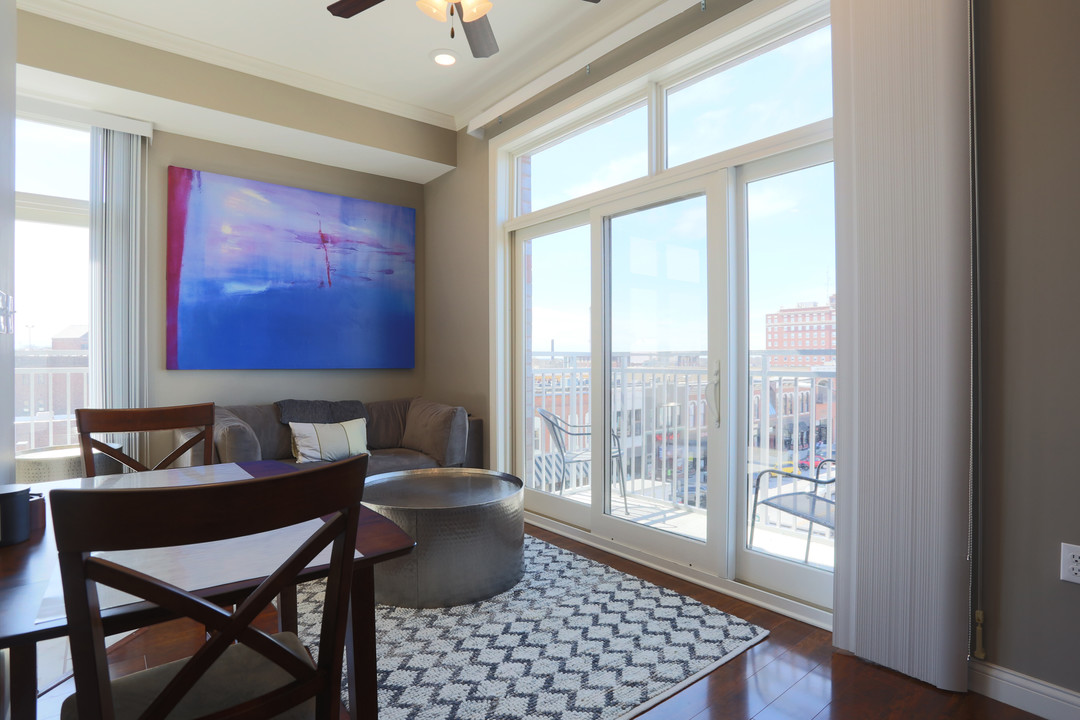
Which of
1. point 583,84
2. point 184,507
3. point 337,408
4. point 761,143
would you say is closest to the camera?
point 184,507

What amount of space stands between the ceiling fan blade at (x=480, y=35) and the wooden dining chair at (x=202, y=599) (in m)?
2.15

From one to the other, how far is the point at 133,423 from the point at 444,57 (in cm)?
271

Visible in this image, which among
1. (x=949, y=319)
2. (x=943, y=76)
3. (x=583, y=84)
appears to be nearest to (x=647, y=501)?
(x=949, y=319)

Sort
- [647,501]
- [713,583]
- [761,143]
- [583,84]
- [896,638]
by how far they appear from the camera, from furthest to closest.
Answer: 1. [583,84]
2. [647,501]
3. [713,583]
4. [761,143]
5. [896,638]

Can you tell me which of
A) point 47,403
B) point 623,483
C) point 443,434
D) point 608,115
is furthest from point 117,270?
point 623,483

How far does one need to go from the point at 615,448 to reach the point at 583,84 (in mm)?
2200

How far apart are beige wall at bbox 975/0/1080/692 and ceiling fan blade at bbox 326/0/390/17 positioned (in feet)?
7.21

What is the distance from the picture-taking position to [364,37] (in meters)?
3.34

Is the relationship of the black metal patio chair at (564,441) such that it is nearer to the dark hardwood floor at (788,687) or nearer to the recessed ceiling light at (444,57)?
the dark hardwood floor at (788,687)

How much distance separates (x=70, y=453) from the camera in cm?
324

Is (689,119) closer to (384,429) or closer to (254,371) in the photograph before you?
(384,429)

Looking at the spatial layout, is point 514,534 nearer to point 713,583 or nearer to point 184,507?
point 713,583

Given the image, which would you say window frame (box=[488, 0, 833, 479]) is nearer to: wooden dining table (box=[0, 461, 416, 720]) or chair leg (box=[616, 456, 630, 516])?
chair leg (box=[616, 456, 630, 516])

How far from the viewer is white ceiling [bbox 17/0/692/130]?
9.98 feet
